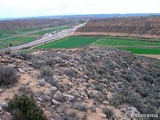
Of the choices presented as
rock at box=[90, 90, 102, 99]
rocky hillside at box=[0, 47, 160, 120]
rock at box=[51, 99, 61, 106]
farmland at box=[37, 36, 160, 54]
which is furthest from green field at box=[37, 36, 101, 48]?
rock at box=[51, 99, 61, 106]

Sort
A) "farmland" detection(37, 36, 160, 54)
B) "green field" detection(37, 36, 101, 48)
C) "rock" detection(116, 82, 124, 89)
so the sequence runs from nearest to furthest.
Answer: "rock" detection(116, 82, 124, 89) → "farmland" detection(37, 36, 160, 54) → "green field" detection(37, 36, 101, 48)

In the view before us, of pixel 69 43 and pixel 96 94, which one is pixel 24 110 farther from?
pixel 69 43

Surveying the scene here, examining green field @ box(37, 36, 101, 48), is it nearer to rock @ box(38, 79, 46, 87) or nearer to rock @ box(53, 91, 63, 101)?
rock @ box(38, 79, 46, 87)

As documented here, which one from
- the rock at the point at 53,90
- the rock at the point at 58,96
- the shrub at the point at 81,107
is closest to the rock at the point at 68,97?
the rock at the point at 58,96

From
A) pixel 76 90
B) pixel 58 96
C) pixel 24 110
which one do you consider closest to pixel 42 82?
pixel 58 96

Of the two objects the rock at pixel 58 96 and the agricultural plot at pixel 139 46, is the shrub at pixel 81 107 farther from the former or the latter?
the agricultural plot at pixel 139 46

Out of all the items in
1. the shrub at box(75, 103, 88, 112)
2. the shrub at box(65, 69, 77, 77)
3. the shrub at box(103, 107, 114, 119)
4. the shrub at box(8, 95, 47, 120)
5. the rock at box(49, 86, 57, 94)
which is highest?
the shrub at box(8, 95, 47, 120)
